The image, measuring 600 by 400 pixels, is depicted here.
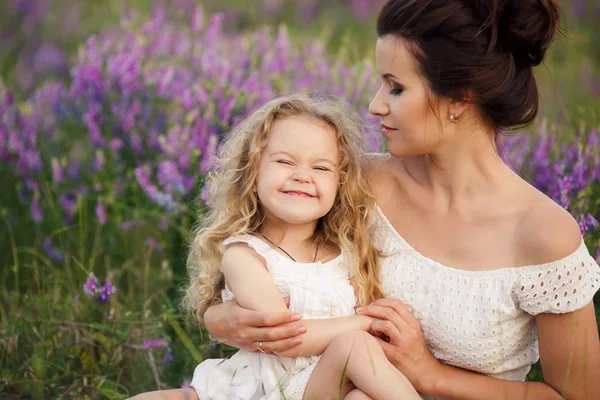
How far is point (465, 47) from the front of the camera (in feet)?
8.61

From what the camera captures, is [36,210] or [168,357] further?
[36,210]

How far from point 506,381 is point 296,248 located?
74cm

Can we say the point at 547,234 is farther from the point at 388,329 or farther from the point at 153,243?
the point at 153,243

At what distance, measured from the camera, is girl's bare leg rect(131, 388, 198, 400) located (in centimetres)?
275

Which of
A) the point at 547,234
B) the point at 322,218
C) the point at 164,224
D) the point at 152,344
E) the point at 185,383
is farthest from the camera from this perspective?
the point at 164,224

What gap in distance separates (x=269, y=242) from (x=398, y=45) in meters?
0.71

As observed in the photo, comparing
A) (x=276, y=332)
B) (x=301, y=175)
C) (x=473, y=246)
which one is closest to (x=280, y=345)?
(x=276, y=332)

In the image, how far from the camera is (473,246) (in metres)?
2.77

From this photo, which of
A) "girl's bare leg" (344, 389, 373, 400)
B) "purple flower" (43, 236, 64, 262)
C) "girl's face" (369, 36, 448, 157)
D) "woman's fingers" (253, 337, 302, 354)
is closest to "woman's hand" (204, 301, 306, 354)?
"woman's fingers" (253, 337, 302, 354)

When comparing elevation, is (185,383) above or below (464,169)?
below

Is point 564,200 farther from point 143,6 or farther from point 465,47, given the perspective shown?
point 143,6

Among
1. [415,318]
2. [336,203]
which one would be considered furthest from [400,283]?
[336,203]

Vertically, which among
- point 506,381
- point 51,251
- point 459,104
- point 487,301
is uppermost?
point 459,104

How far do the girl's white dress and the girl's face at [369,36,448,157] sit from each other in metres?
0.45
